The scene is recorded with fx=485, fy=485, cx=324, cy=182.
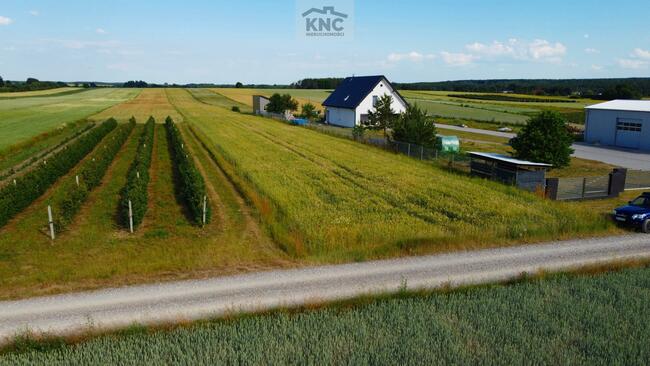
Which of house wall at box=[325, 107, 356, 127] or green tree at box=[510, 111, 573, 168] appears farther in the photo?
house wall at box=[325, 107, 356, 127]

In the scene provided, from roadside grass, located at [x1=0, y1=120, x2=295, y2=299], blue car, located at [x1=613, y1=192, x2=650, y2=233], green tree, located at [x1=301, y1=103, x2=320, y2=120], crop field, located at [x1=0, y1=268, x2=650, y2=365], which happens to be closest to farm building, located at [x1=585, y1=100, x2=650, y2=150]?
blue car, located at [x1=613, y1=192, x2=650, y2=233]

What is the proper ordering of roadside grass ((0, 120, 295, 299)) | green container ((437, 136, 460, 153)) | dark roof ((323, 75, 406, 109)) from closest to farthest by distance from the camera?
1. roadside grass ((0, 120, 295, 299))
2. green container ((437, 136, 460, 153))
3. dark roof ((323, 75, 406, 109))

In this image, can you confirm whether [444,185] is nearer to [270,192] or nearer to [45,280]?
[270,192]

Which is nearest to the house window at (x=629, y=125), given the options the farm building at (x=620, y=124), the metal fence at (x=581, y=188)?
the farm building at (x=620, y=124)

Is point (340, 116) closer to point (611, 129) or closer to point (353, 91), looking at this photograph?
point (353, 91)

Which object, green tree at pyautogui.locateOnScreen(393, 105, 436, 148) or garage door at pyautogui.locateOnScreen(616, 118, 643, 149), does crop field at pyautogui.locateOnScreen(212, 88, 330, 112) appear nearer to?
garage door at pyautogui.locateOnScreen(616, 118, 643, 149)

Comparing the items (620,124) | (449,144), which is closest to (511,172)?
(449,144)

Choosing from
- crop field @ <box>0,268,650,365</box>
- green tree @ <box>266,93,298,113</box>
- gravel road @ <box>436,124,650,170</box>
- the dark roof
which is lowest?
crop field @ <box>0,268,650,365</box>
